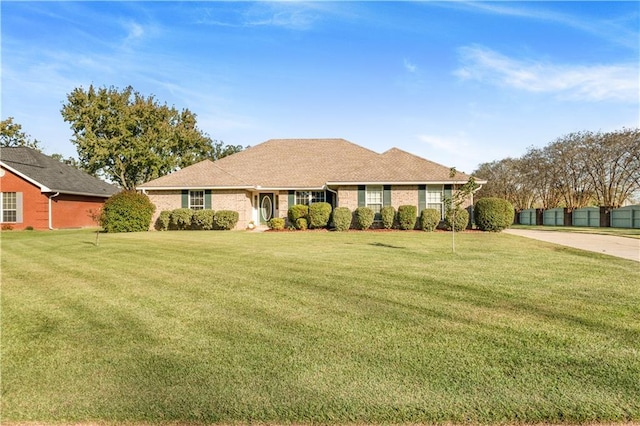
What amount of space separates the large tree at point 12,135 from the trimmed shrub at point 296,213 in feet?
106

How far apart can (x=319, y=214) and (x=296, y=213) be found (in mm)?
1300

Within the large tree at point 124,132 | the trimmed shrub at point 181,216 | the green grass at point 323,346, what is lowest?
the green grass at point 323,346

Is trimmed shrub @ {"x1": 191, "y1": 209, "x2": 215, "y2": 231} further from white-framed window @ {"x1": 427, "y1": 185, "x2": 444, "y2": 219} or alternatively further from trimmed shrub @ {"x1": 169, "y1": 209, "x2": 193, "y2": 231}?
white-framed window @ {"x1": 427, "y1": 185, "x2": 444, "y2": 219}

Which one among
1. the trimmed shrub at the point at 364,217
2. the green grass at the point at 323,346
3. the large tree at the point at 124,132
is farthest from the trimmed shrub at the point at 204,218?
the large tree at the point at 124,132

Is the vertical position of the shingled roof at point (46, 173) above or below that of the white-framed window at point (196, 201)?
above

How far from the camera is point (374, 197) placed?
71.2 ft

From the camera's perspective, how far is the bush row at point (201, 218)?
21.8 meters

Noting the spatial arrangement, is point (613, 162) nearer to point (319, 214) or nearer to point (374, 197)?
point (374, 197)

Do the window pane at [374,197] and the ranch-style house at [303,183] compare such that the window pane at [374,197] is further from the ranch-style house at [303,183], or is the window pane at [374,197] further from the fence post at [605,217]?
the fence post at [605,217]

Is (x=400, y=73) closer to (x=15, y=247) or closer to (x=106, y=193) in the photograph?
(x=15, y=247)

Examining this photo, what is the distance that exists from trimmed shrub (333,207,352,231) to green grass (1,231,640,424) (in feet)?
40.1

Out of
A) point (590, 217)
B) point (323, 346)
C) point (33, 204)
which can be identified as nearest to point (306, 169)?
point (33, 204)

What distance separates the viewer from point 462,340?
4.22 m

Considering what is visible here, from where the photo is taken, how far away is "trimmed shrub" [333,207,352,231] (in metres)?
20.4
